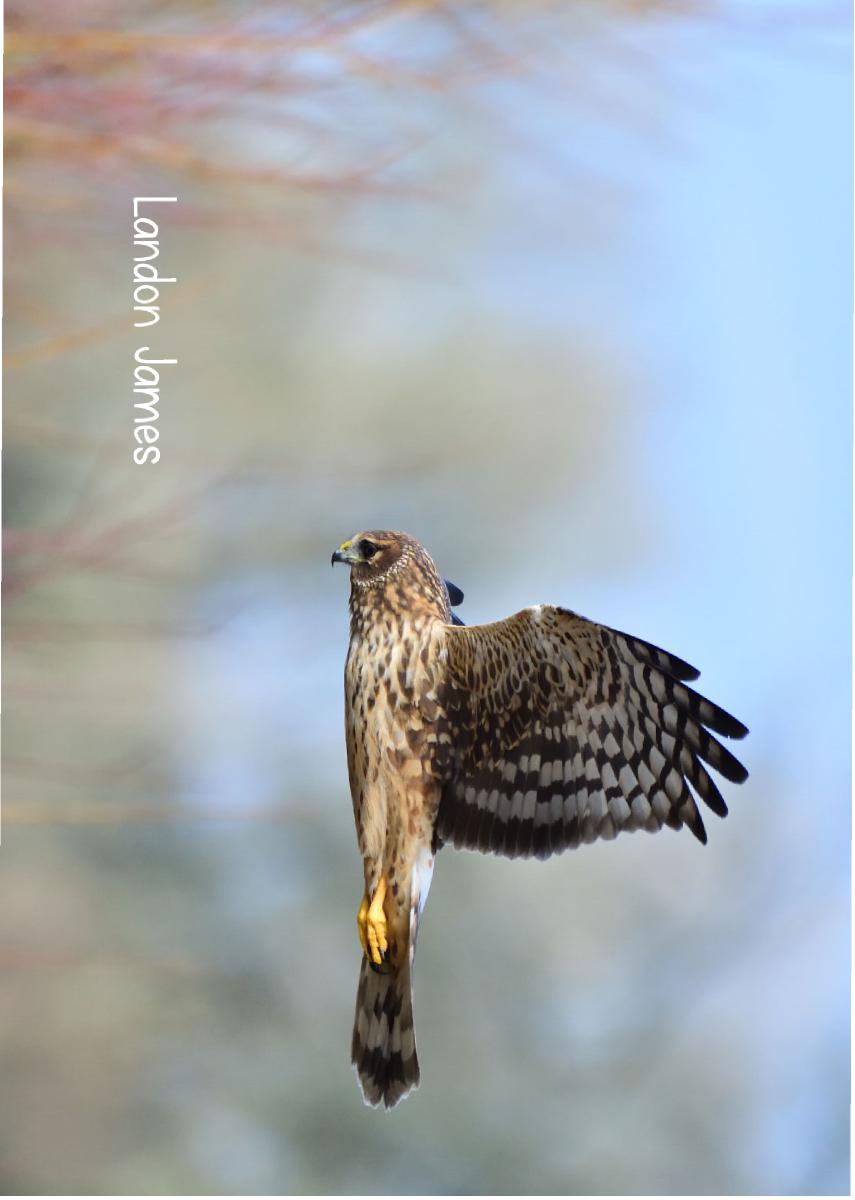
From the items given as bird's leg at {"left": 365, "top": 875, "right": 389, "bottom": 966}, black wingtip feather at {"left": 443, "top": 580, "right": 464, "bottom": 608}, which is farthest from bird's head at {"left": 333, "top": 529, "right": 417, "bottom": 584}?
bird's leg at {"left": 365, "top": 875, "right": 389, "bottom": 966}

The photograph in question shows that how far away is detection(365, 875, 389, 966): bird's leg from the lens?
1639 millimetres

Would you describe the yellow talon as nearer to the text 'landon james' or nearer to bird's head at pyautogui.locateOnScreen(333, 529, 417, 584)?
bird's head at pyautogui.locateOnScreen(333, 529, 417, 584)

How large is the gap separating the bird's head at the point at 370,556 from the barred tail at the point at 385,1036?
0.40 meters

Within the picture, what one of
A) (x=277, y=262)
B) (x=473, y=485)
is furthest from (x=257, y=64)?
(x=473, y=485)

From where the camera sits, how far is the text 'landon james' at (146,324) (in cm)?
182

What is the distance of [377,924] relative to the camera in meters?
1.64

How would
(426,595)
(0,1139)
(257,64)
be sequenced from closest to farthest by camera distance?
(426,595)
(257,64)
(0,1139)

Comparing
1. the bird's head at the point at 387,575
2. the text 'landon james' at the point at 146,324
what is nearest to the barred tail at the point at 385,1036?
the bird's head at the point at 387,575

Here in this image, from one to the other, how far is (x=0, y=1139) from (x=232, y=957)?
1.11 feet

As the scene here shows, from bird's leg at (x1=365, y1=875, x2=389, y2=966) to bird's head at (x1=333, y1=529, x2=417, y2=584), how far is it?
31 centimetres

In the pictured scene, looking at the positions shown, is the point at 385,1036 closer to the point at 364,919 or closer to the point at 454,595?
the point at 364,919

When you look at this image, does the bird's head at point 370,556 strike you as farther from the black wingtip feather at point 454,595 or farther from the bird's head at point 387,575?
the black wingtip feather at point 454,595

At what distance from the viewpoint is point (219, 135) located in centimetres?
182

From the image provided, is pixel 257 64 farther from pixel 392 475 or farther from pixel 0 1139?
pixel 0 1139
